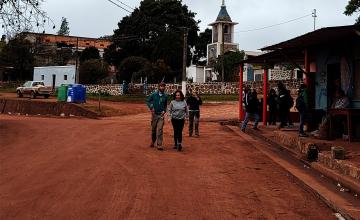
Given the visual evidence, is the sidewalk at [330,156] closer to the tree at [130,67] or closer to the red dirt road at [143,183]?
the red dirt road at [143,183]

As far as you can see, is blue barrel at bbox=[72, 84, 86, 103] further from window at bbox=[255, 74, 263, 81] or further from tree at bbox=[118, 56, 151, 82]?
window at bbox=[255, 74, 263, 81]

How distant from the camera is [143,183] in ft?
30.1

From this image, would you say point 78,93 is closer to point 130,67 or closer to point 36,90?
point 36,90

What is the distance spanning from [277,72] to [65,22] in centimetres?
7734

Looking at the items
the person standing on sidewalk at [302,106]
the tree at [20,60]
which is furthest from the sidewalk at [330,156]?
the tree at [20,60]

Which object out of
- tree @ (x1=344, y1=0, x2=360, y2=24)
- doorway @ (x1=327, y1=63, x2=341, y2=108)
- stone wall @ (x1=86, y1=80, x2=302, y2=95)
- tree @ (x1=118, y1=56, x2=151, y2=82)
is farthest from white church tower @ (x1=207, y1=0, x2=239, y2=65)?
doorway @ (x1=327, y1=63, x2=341, y2=108)

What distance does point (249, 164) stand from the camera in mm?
12008

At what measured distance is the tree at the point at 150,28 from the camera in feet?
217

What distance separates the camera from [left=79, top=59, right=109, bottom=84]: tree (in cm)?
6356

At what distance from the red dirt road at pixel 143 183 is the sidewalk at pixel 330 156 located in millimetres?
898

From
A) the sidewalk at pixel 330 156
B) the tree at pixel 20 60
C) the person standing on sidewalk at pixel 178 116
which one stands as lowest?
the sidewalk at pixel 330 156

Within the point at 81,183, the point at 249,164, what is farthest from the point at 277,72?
the point at 81,183

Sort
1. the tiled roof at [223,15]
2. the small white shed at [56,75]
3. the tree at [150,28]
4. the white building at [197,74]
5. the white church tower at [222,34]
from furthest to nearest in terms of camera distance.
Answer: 1. the tiled roof at [223,15]
2. the white church tower at [222,34]
3. the white building at [197,74]
4. the tree at [150,28]
5. the small white shed at [56,75]

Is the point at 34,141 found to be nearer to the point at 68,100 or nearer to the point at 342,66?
the point at 342,66
